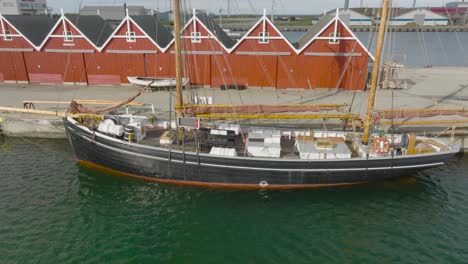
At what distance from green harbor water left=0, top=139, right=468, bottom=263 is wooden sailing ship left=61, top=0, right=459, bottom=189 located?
0.89m

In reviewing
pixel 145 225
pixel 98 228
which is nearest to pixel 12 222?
pixel 98 228

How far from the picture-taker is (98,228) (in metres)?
15.5

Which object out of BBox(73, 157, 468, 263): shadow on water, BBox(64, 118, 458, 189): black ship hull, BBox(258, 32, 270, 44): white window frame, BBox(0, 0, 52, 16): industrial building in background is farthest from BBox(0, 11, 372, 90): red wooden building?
BBox(0, 0, 52, 16): industrial building in background

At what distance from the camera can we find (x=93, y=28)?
134ft

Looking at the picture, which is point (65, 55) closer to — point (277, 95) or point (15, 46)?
point (15, 46)

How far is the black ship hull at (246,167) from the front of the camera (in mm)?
17859

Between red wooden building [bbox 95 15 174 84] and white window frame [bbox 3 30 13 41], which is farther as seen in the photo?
white window frame [bbox 3 30 13 41]

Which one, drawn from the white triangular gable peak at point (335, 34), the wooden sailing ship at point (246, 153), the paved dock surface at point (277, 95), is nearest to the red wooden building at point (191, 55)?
the white triangular gable peak at point (335, 34)

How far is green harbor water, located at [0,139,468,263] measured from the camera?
13914mm

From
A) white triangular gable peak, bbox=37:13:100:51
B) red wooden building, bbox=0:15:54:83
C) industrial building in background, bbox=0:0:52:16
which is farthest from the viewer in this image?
Answer: industrial building in background, bbox=0:0:52:16

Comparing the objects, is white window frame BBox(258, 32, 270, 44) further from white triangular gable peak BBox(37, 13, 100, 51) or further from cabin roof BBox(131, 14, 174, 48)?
white triangular gable peak BBox(37, 13, 100, 51)

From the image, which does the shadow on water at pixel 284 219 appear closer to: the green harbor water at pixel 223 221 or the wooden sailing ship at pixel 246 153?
the green harbor water at pixel 223 221

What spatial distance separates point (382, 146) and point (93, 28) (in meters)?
38.3

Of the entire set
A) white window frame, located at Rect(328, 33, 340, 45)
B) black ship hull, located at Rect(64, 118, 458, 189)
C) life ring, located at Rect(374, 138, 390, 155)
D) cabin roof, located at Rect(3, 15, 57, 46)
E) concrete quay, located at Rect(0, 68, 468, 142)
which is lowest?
black ship hull, located at Rect(64, 118, 458, 189)
